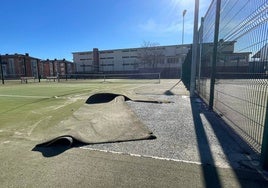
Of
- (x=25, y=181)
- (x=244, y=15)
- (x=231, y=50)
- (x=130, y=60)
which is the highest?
(x=130, y=60)

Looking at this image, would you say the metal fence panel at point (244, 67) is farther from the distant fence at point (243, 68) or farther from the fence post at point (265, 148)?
the fence post at point (265, 148)

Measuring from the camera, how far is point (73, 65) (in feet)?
228

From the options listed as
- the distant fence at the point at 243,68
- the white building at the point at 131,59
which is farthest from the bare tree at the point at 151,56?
the distant fence at the point at 243,68

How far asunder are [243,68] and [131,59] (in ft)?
193

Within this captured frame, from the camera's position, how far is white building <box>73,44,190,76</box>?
180 ft

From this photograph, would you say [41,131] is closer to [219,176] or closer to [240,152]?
[219,176]

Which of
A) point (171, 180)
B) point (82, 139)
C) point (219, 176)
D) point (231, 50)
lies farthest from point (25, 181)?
point (231, 50)

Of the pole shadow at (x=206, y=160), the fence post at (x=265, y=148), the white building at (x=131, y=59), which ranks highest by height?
the white building at (x=131, y=59)

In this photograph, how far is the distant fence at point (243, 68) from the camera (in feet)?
9.57

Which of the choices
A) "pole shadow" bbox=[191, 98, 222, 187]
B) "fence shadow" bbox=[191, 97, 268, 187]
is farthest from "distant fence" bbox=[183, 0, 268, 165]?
"pole shadow" bbox=[191, 98, 222, 187]

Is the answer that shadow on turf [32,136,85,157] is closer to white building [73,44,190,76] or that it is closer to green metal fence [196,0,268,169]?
green metal fence [196,0,268,169]

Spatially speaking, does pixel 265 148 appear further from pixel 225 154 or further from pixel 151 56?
pixel 151 56

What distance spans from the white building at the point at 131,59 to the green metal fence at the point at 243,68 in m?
43.9

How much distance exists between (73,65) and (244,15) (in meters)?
71.1
